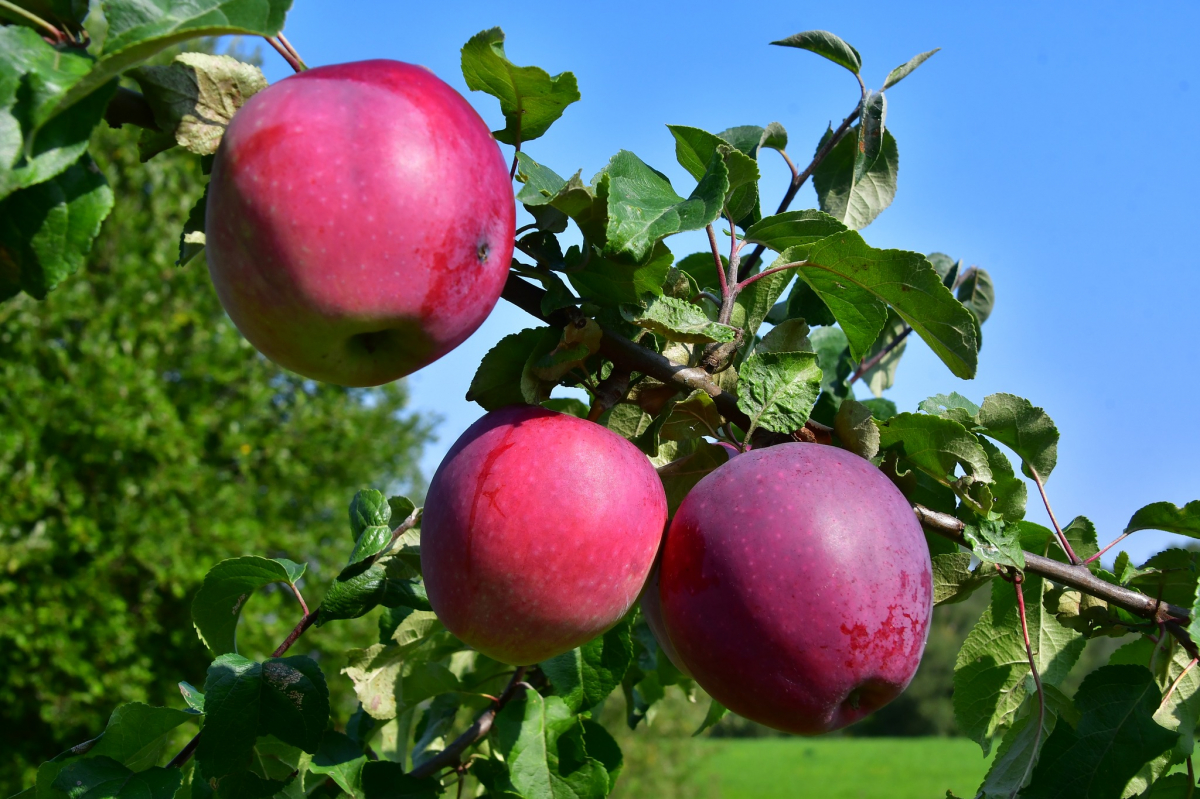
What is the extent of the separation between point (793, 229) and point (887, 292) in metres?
0.16

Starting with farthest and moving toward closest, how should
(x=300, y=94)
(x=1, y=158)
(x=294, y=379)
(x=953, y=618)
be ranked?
(x=953, y=618), (x=294, y=379), (x=300, y=94), (x=1, y=158)

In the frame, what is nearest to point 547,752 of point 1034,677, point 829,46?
point 1034,677

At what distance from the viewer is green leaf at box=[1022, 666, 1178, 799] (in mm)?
985

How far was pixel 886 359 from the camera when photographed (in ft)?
6.17

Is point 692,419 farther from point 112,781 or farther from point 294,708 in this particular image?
point 112,781

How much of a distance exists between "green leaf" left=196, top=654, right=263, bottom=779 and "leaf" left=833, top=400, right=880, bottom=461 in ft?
2.25

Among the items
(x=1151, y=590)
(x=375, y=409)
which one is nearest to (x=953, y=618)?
(x=375, y=409)

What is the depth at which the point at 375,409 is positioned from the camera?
7637 mm

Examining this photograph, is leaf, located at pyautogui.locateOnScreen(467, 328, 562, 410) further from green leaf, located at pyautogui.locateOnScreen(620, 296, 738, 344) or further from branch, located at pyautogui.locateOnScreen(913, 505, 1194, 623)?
branch, located at pyautogui.locateOnScreen(913, 505, 1194, 623)

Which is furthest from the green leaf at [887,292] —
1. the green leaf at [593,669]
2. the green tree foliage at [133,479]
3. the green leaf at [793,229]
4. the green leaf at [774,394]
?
the green tree foliage at [133,479]

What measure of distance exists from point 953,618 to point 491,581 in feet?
99.4

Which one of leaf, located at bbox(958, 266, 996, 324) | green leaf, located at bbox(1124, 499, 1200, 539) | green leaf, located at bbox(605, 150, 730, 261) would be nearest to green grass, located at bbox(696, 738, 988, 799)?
leaf, located at bbox(958, 266, 996, 324)

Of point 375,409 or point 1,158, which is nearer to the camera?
point 1,158

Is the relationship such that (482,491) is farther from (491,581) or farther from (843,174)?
(843,174)
